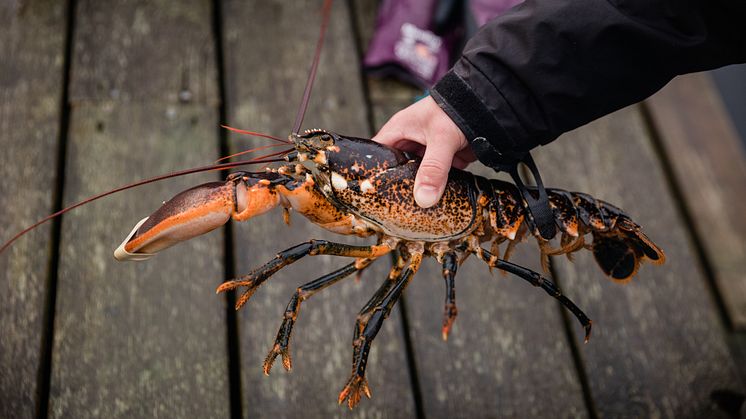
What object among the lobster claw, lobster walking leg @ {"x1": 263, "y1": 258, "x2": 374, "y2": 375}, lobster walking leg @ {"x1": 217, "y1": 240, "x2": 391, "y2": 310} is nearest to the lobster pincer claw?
the lobster claw

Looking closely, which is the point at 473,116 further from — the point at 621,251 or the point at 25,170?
the point at 25,170

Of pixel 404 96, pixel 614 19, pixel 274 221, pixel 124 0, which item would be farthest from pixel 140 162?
pixel 614 19

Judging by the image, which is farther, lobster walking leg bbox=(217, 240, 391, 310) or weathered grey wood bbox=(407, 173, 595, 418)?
weathered grey wood bbox=(407, 173, 595, 418)

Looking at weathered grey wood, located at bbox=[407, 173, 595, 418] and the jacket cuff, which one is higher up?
the jacket cuff

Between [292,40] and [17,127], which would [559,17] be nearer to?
[292,40]

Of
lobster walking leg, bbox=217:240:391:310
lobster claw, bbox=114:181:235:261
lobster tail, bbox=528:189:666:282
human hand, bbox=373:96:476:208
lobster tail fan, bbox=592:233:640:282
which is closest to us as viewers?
lobster claw, bbox=114:181:235:261

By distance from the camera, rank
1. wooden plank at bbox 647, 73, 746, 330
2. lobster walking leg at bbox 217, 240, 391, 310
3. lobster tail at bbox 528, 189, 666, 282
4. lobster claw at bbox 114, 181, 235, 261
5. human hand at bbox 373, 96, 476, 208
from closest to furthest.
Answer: lobster claw at bbox 114, 181, 235, 261 < lobster walking leg at bbox 217, 240, 391, 310 < human hand at bbox 373, 96, 476, 208 < lobster tail at bbox 528, 189, 666, 282 < wooden plank at bbox 647, 73, 746, 330

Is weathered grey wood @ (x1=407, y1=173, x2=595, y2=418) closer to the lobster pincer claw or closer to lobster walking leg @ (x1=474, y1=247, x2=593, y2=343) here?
lobster walking leg @ (x1=474, y1=247, x2=593, y2=343)

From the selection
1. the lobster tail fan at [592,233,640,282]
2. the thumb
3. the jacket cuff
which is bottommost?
the lobster tail fan at [592,233,640,282]

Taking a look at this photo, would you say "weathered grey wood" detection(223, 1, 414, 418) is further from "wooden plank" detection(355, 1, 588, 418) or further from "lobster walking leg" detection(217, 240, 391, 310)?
"lobster walking leg" detection(217, 240, 391, 310)
